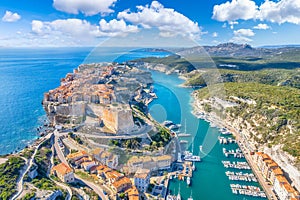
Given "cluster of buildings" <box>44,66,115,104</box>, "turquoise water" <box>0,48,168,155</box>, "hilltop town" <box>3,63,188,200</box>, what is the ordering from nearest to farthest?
"hilltop town" <box>3,63,188,200</box> → "turquoise water" <box>0,48,168,155</box> → "cluster of buildings" <box>44,66,115,104</box>

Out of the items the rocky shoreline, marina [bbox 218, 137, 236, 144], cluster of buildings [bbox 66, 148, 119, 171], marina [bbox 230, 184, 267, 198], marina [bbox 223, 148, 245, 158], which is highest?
cluster of buildings [bbox 66, 148, 119, 171]

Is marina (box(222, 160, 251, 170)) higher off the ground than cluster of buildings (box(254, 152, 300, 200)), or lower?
lower

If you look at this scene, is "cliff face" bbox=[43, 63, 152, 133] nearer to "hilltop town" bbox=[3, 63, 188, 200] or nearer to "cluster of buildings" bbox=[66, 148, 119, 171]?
"hilltop town" bbox=[3, 63, 188, 200]

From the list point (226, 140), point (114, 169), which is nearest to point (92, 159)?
point (114, 169)

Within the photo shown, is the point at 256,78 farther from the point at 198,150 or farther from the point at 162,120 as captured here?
the point at 198,150

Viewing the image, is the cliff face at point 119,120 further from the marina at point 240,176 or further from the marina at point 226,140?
the marina at point 226,140

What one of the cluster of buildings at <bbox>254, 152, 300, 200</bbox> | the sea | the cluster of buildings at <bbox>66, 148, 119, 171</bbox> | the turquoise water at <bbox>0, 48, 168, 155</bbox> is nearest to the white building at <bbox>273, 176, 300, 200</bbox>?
the cluster of buildings at <bbox>254, 152, 300, 200</bbox>
